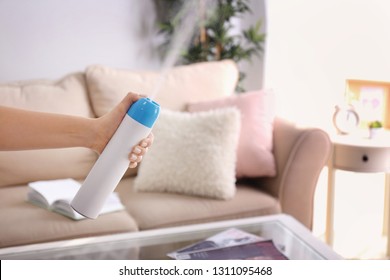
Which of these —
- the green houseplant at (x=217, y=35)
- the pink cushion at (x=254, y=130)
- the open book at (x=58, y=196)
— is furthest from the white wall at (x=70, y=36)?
the pink cushion at (x=254, y=130)

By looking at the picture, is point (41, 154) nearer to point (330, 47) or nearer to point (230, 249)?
point (230, 249)

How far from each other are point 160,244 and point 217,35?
1.38 m

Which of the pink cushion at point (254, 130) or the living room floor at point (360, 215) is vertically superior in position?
the pink cushion at point (254, 130)

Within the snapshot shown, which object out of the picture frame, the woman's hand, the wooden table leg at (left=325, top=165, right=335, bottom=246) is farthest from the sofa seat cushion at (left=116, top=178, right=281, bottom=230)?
the woman's hand

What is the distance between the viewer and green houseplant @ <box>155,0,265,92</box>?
7.38ft

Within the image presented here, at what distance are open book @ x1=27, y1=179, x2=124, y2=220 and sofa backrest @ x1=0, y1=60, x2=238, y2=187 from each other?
5cm

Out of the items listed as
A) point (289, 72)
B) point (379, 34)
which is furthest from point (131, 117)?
point (289, 72)

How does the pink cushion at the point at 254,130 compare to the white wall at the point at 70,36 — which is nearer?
the white wall at the point at 70,36

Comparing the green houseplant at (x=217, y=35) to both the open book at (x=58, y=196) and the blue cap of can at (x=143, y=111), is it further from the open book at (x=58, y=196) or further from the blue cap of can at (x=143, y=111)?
the blue cap of can at (x=143, y=111)

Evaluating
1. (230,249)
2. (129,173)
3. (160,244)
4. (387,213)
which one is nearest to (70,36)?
(129,173)

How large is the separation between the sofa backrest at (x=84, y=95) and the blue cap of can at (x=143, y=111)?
0.54 meters

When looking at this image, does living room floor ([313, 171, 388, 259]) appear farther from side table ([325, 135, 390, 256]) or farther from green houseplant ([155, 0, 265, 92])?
green houseplant ([155, 0, 265, 92])

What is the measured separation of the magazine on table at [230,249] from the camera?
1034mm

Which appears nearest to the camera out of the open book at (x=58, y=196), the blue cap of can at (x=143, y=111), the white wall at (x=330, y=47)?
the blue cap of can at (x=143, y=111)
